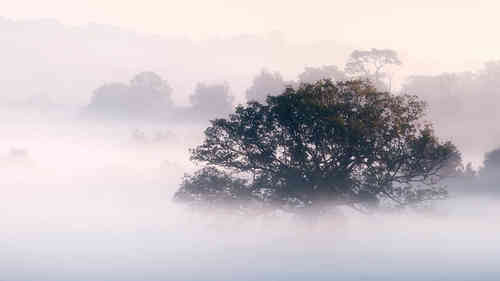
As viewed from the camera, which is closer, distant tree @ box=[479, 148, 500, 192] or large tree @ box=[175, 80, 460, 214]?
large tree @ box=[175, 80, 460, 214]

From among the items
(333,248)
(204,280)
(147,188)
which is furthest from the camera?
(147,188)

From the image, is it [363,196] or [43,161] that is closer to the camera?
[363,196]

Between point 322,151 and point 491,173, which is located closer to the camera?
point 322,151

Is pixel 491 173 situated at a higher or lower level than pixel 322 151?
higher

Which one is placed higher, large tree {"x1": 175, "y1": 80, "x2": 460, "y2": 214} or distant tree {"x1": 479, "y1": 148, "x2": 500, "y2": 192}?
distant tree {"x1": 479, "y1": 148, "x2": 500, "y2": 192}

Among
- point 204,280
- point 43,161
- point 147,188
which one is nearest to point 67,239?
point 204,280

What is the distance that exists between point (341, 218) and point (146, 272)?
13501 mm

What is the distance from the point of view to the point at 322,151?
63094 mm

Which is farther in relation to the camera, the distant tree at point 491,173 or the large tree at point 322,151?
the distant tree at point 491,173

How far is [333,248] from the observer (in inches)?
2443

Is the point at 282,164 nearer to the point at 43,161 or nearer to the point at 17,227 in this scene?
the point at 17,227

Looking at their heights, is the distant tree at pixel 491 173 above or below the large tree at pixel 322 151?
above

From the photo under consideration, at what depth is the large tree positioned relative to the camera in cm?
6284

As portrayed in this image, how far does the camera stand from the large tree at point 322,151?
62.8m
